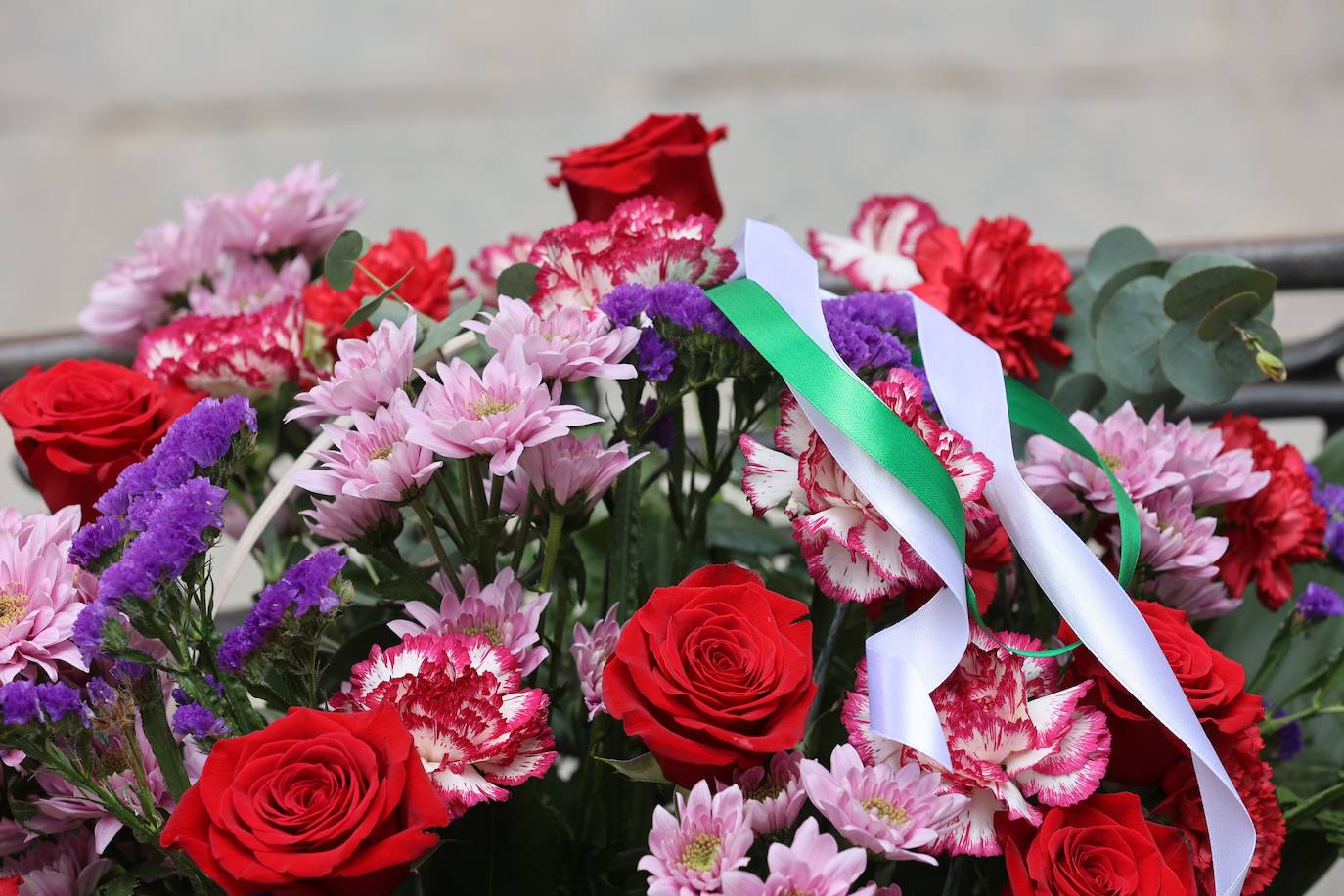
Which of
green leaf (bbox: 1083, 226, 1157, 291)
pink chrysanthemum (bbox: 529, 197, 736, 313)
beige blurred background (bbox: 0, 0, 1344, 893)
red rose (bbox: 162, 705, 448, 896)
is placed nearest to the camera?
red rose (bbox: 162, 705, 448, 896)

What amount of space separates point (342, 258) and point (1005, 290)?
0.69 feet

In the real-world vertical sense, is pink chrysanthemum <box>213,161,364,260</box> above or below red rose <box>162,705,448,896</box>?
above

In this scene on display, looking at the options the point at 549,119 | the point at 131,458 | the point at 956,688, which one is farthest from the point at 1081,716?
the point at 549,119

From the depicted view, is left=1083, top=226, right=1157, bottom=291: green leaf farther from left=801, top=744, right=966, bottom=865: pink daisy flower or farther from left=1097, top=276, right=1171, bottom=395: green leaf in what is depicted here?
left=801, top=744, right=966, bottom=865: pink daisy flower

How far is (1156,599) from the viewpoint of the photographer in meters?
0.39

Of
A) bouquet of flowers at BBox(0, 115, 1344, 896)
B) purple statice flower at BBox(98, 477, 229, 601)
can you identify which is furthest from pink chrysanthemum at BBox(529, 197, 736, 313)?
purple statice flower at BBox(98, 477, 229, 601)

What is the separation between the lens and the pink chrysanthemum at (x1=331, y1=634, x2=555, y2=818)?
0.93ft

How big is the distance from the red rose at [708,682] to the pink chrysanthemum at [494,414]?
0.05 m

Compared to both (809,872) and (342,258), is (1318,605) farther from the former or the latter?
(342,258)

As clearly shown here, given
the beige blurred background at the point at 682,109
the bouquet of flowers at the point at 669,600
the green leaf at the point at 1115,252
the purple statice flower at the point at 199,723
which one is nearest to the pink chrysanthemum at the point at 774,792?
the bouquet of flowers at the point at 669,600

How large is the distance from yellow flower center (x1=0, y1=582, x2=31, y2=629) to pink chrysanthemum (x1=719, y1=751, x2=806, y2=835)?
0.56ft

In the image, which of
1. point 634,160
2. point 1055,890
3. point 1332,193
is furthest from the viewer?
point 1332,193

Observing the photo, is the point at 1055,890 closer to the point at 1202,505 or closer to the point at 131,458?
the point at 1202,505

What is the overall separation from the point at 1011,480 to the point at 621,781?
140 mm
